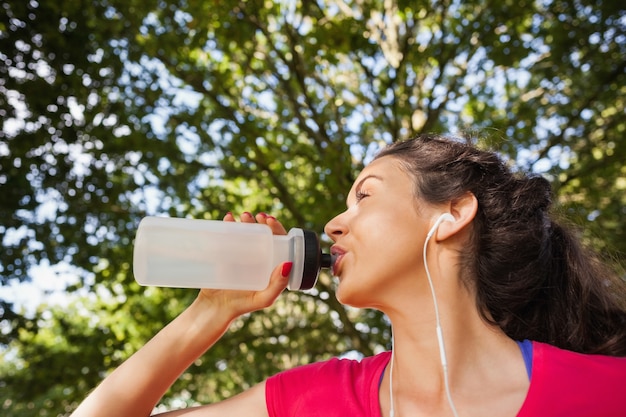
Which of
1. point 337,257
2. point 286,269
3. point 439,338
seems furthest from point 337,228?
point 439,338

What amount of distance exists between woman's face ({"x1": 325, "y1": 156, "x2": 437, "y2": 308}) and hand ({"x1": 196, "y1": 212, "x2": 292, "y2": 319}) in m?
0.16

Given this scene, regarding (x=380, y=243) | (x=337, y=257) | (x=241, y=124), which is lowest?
(x=241, y=124)

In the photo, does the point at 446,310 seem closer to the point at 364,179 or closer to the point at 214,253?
the point at 364,179

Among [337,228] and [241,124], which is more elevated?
[337,228]

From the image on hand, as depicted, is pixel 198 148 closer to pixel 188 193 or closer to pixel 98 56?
pixel 188 193

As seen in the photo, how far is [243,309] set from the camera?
6.87 ft

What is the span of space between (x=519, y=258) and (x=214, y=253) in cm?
94

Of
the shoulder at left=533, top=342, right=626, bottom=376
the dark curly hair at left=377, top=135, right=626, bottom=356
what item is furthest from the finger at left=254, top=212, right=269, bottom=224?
the shoulder at left=533, top=342, right=626, bottom=376

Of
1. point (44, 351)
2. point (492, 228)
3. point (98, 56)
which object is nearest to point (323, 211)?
point (98, 56)

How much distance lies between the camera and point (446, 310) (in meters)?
1.93

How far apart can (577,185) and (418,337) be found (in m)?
4.50

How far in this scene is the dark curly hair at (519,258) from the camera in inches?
81.7

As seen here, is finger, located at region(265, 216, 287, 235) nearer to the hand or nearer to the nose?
the hand

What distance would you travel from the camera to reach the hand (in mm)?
2008
